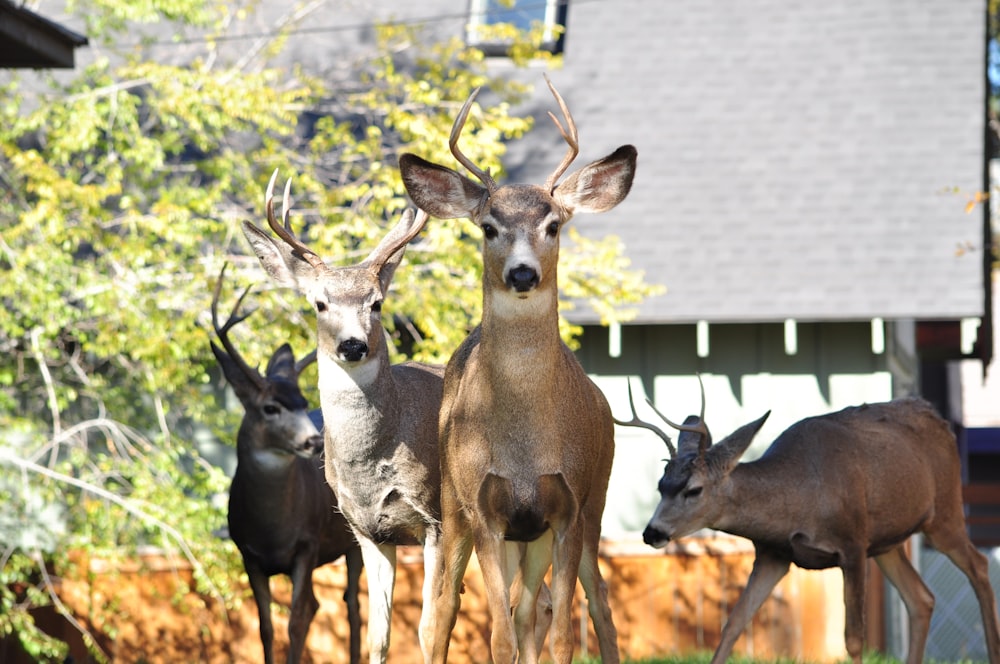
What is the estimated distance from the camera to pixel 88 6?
13445 mm

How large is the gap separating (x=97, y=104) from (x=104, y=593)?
→ 12.9ft

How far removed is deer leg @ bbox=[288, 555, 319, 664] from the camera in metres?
9.38

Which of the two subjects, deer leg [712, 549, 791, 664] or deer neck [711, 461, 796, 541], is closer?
deer leg [712, 549, 791, 664]

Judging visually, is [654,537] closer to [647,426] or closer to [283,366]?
[647,426]

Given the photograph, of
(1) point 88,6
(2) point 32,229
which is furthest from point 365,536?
(1) point 88,6

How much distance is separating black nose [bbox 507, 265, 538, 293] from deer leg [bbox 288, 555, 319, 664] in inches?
147

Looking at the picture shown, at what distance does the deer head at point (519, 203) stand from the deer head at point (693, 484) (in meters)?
2.36

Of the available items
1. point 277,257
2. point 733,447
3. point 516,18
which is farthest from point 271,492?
point 516,18

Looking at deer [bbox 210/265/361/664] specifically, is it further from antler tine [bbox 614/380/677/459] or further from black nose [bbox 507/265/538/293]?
black nose [bbox 507/265/538/293]

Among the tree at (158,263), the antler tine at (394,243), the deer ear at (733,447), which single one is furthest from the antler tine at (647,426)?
the tree at (158,263)

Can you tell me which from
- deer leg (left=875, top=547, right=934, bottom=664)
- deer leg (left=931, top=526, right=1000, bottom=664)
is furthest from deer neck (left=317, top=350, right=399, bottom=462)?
deer leg (left=931, top=526, right=1000, bottom=664)

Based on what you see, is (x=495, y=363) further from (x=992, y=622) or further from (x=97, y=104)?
(x=97, y=104)

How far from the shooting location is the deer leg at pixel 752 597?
915 cm

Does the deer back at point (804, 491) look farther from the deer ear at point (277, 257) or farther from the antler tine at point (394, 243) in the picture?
the deer ear at point (277, 257)
